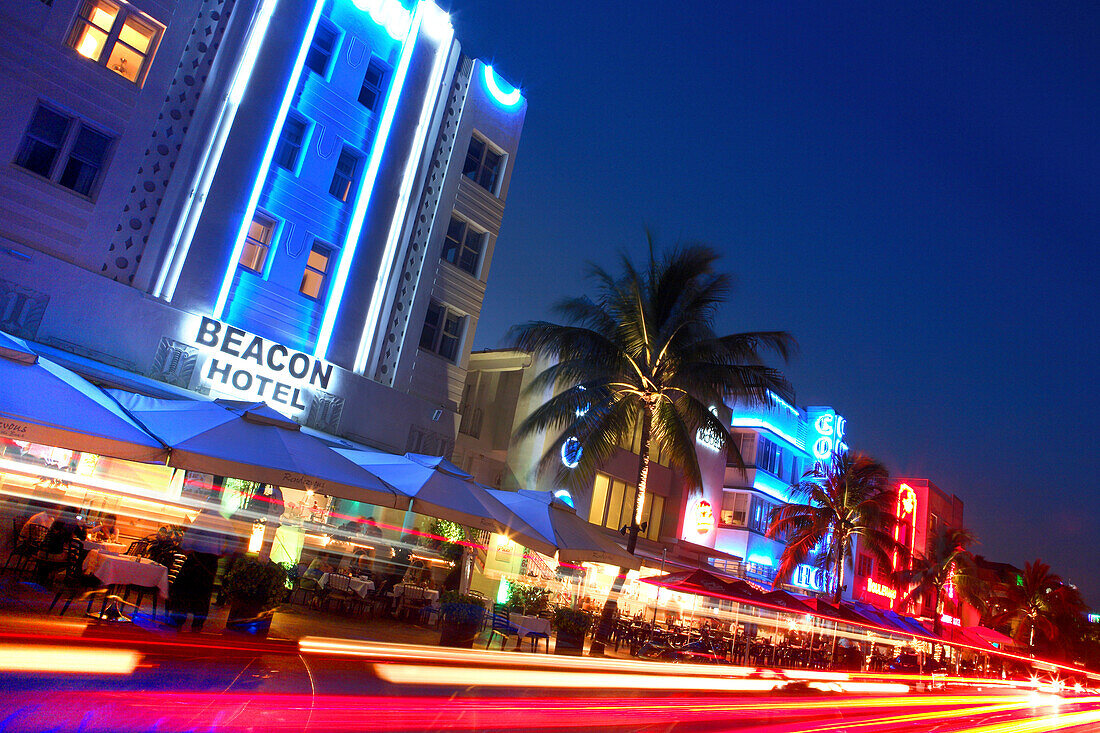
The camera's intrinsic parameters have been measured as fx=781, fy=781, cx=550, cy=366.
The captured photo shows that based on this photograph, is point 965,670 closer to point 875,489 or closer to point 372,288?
point 875,489

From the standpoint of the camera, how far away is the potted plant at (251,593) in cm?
1068

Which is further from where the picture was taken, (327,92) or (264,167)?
(327,92)

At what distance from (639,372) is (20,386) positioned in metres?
15.7

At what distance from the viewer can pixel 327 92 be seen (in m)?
19.9

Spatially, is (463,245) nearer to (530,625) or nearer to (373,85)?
(373,85)

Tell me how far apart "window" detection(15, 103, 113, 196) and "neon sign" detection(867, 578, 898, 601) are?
47483mm

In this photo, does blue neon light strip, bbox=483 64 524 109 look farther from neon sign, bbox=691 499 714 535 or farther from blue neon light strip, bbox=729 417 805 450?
blue neon light strip, bbox=729 417 805 450

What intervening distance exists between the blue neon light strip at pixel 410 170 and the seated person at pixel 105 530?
21.3 ft

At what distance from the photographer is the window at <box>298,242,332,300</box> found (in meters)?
19.4

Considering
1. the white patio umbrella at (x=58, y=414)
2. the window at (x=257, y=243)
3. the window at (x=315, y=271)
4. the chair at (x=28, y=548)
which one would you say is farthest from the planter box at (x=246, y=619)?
the window at (x=315, y=271)

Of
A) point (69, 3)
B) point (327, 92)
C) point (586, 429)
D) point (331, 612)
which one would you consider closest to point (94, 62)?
point (69, 3)

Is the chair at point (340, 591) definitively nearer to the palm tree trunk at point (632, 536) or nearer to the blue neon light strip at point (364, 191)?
the palm tree trunk at point (632, 536)

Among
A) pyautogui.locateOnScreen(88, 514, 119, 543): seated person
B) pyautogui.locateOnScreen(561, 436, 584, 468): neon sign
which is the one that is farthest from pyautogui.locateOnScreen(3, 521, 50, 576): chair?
pyautogui.locateOnScreen(561, 436, 584, 468): neon sign

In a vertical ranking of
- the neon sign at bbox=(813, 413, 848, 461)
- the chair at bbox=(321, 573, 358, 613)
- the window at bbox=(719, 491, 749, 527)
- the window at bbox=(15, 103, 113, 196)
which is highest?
the neon sign at bbox=(813, 413, 848, 461)
